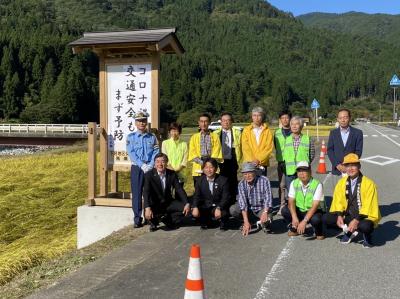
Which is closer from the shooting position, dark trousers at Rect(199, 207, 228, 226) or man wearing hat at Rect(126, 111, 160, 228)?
dark trousers at Rect(199, 207, 228, 226)

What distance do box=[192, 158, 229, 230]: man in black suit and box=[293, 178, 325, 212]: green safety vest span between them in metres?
0.94

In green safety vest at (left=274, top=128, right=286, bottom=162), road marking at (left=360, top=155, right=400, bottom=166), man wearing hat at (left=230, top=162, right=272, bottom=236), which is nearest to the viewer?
man wearing hat at (left=230, top=162, right=272, bottom=236)

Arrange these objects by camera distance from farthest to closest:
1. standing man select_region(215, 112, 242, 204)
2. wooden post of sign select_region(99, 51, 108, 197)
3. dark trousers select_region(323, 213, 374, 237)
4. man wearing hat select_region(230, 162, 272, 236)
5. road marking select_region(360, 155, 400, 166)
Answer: road marking select_region(360, 155, 400, 166)
wooden post of sign select_region(99, 51, 108, 197)
standing man select_region(215, 112, 242, 204)
man wearing hat select_region(230, 162, 272, 236)
dark trousers select_region(323, 213, 374, 237)

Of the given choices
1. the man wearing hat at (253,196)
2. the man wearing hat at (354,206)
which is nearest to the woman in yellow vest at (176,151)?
the man wearing hat at (253,196)

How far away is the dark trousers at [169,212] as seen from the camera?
634 cm

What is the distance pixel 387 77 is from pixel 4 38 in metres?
127

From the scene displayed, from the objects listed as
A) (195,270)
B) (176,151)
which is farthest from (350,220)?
(195,270)

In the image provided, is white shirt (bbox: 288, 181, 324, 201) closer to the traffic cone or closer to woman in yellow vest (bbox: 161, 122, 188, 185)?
woman in yellow vest (bbox: 161, 122, 188, 185)

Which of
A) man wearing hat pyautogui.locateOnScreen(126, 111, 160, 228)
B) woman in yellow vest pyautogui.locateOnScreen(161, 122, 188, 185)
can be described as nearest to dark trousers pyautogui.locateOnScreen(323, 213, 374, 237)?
woman in yellow vest pyautogui.locateOnScreen(161, 122, 188, 185)

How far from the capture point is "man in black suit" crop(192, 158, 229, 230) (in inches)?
242

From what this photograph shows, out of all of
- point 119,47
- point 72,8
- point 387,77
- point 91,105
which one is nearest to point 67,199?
point 119,47

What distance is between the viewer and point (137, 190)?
22.1 feet

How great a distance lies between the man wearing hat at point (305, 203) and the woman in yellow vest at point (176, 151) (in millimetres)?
1836

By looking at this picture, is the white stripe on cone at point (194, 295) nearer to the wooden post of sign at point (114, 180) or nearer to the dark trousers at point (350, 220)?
the dark trousers at point (350, 220)
